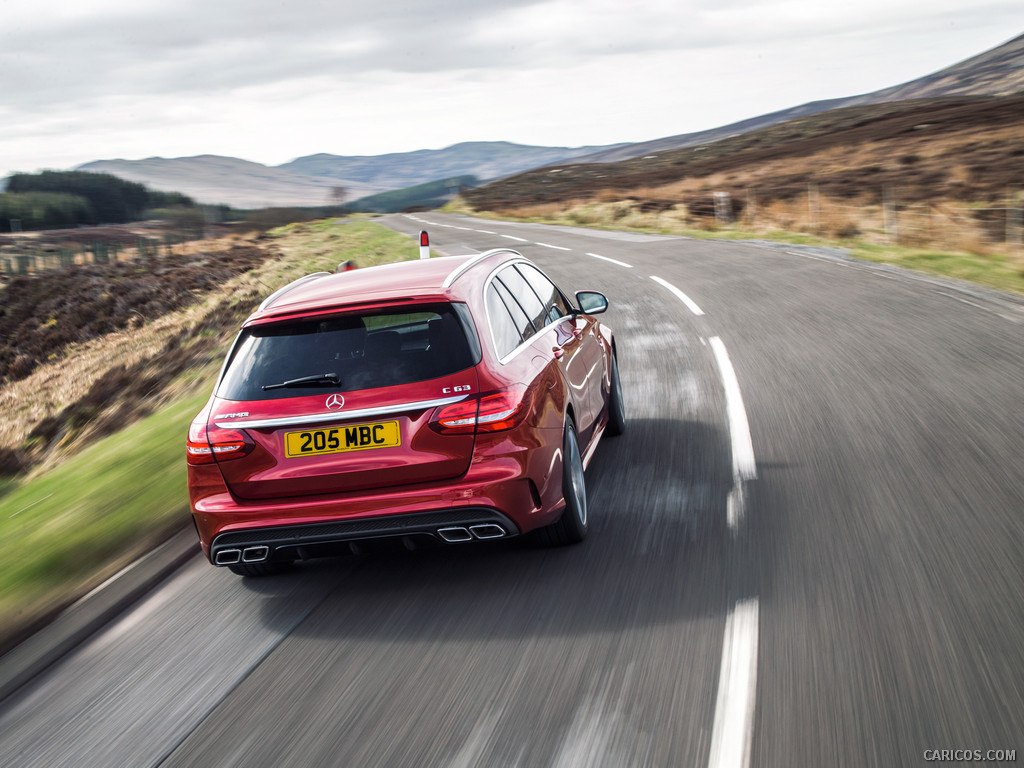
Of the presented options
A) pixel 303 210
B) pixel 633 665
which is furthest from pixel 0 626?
pixel 303 210

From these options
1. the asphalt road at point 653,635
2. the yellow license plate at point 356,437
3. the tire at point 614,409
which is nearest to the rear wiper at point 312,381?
the yellow license plate at point 356,437

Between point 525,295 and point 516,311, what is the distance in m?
0.43

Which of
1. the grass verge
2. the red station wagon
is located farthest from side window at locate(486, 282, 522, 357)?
the grass verge

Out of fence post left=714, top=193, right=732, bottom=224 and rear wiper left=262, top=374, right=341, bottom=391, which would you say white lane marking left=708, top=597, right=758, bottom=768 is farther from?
fence post left=714, top=193, right=732, bottom=224

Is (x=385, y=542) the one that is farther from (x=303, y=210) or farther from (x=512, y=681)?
(x=303, y=210)

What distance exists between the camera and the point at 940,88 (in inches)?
5984

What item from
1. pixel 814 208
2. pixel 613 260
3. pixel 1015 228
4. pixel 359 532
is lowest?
pixel 814 208

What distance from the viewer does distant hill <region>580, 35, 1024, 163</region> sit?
426ft

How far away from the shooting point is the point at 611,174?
254ft

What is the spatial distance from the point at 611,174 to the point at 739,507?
245ft

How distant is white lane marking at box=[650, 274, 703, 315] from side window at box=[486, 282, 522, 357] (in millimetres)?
8046

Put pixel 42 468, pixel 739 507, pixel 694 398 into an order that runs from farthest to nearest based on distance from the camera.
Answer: pixel 42 468 < pixel 694 398 < pixel 739 507

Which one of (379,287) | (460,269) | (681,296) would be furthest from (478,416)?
(681,296)

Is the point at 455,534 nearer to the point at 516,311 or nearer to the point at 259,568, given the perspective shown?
the point at 259,568
